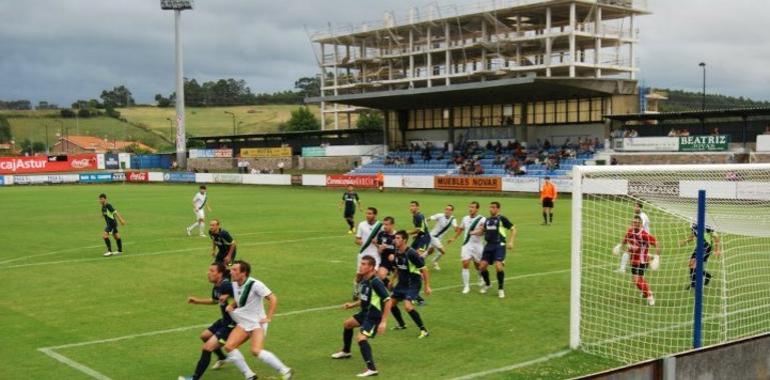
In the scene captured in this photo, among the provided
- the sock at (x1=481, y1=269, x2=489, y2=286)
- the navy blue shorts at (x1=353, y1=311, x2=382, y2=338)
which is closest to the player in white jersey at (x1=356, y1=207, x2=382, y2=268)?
the sock at (x1=481, y1=269, x2=489, y2=286)

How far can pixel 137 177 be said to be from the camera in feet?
272

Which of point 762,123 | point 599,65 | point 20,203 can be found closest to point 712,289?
point 762,123

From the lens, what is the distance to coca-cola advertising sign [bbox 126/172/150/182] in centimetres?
8281

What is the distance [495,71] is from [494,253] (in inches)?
2786

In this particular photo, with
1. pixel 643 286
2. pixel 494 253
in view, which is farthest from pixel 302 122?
pixel 643 286

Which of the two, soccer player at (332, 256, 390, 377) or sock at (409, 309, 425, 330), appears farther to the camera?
sock at (409, 309, 425, 330)

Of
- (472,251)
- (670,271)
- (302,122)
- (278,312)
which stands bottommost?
(278,312)

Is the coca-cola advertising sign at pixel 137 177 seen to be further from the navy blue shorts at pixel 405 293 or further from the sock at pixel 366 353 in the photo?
the sock at pixel 366 353

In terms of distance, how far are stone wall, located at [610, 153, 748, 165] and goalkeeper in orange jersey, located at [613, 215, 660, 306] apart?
35.7 metres

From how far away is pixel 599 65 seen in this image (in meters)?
80.9

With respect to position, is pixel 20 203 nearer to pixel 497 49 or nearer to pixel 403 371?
pixel 403 371

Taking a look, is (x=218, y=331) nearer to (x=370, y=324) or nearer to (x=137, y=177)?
(x=370, y=324)

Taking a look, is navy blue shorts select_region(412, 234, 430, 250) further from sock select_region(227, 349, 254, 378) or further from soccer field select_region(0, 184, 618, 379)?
sock select_region(227, 349, 254, 378)

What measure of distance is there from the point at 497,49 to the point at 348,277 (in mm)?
69927
